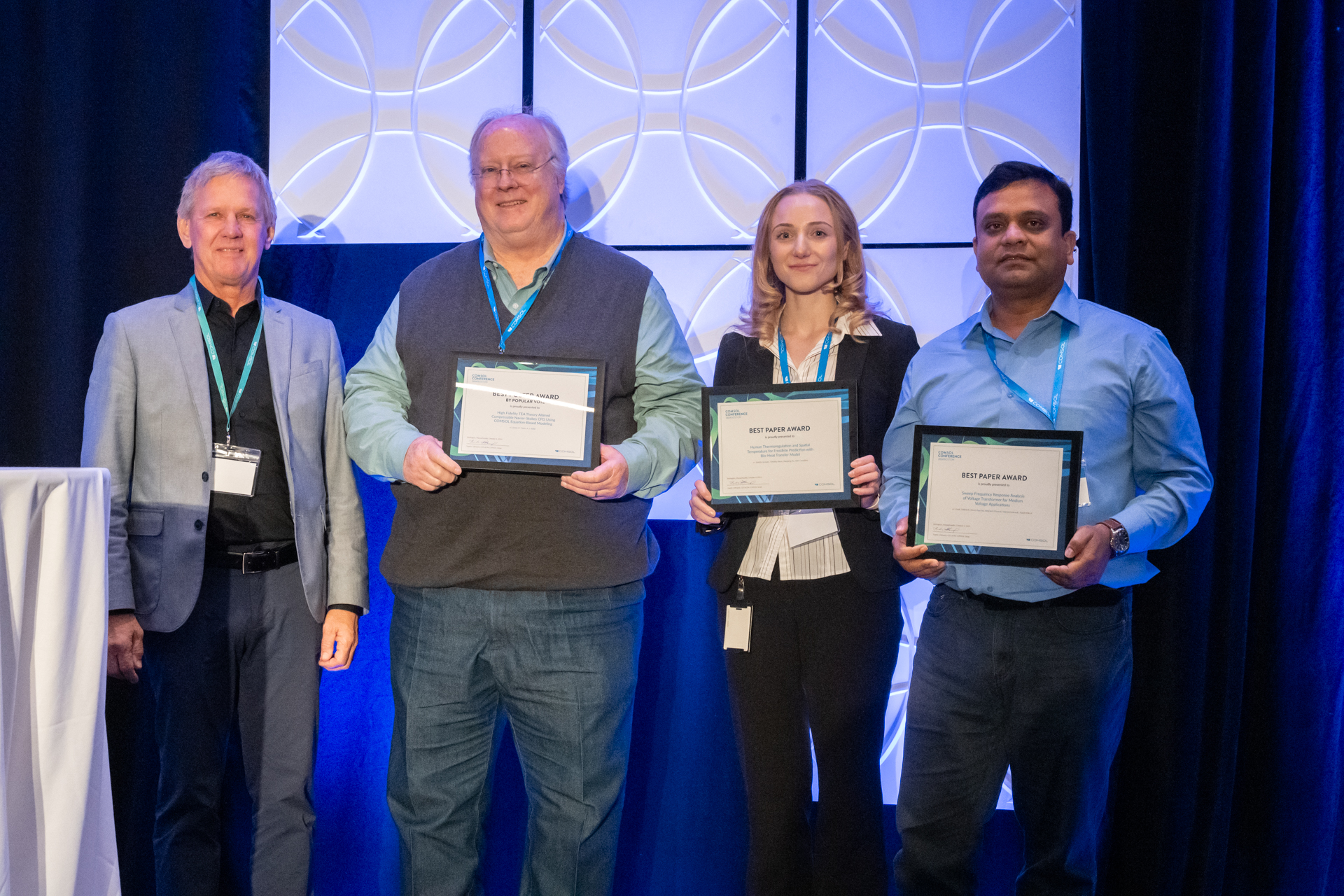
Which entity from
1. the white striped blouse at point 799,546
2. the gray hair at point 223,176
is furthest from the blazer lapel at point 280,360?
the white striped blouse at point 799,546

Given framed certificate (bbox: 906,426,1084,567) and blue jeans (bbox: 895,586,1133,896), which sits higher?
framed certificate (bbox: 906,426,1084,567)

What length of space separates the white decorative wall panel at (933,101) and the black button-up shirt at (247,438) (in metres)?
1.66

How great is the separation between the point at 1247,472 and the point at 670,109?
1886mm

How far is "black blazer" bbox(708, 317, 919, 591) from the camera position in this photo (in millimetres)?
2098

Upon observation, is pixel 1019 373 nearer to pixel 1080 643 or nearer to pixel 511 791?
pixel 1080 643

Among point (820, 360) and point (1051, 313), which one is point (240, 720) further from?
point (1051, 313)

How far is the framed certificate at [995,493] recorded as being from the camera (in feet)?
6.06

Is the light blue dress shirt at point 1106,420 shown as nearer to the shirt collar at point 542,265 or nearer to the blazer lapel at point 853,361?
the blazer lapel at point 853,361

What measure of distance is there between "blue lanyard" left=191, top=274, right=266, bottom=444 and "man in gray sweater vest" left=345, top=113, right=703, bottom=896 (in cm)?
30

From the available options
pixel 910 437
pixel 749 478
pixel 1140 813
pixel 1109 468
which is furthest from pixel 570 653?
pixel 1140 813

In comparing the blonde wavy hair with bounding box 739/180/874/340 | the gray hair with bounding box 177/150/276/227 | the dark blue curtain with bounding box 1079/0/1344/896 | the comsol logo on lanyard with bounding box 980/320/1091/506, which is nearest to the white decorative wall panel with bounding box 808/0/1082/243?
the dark blue curtain with bounding box 1079/0/1344/896

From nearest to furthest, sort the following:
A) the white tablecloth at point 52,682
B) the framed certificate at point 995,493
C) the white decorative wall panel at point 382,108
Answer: the white tablecloth at point 52,682 → the framed certificate at point 995,493 → the white decorative wall panel at point 382,108

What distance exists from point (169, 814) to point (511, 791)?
3.22ft

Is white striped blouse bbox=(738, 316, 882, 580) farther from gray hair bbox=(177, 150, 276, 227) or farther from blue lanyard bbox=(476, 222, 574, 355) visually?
gray hair bbox=(177, 150, 276, 227)
